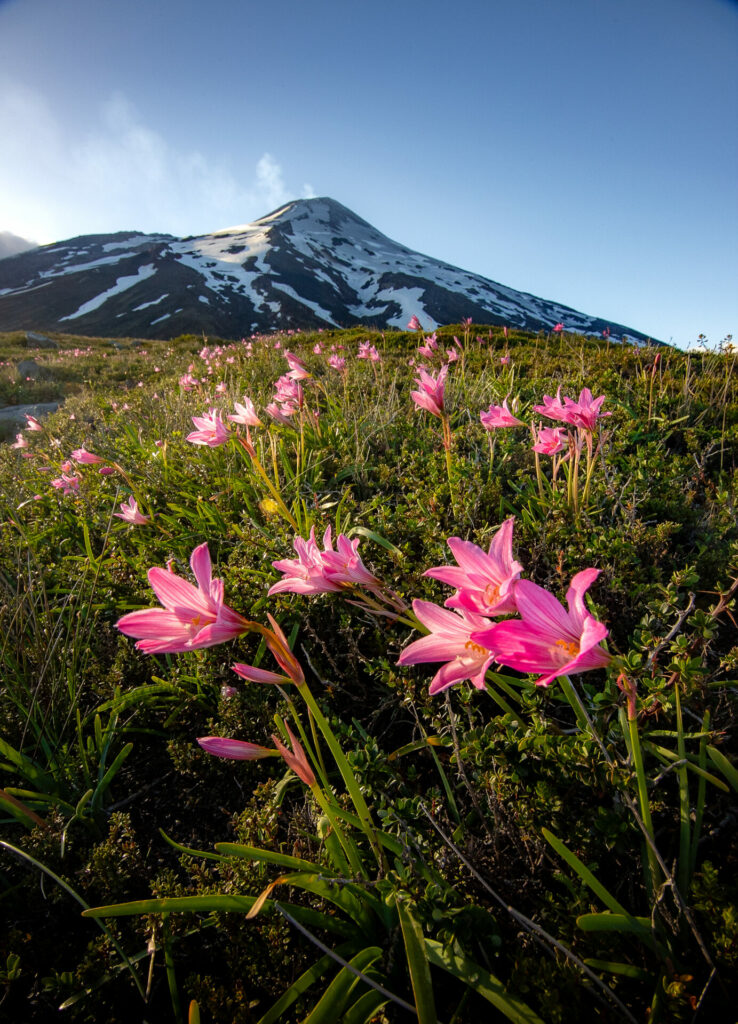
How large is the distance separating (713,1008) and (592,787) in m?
0.39

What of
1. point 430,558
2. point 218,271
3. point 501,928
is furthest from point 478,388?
point 218,271

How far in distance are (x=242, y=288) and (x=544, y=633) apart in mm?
71514

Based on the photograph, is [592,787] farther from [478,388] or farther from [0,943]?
[478,388]

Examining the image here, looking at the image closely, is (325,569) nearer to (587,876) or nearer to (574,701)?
(574,701)

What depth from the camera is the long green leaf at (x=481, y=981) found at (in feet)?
2.83

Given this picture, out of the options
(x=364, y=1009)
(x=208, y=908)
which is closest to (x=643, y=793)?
(x=364, y=1009)

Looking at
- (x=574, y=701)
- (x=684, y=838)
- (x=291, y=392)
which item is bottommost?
(x=684, y=838)

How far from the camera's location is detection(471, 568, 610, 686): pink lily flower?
752 mm

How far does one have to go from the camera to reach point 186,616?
973 mm

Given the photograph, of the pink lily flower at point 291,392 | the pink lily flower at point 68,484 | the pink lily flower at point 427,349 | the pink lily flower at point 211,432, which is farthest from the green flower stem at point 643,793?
the pink lily flower at point 427,349

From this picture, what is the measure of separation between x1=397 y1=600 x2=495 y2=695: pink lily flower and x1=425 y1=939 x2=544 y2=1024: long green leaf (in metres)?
0.59

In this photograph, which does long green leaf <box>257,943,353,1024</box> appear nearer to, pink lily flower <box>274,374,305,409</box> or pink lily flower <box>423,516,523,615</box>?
pink lily flower <box>423,516,523,615</box>

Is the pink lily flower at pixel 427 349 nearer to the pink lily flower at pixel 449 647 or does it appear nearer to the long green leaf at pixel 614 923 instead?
the pink lily flower at pixel 449 647

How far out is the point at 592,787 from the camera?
117 cm
